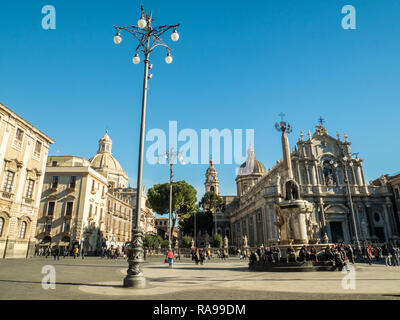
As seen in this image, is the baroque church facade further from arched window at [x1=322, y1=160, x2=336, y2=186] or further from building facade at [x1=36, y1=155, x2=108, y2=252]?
building facade at [x1=36, y1=155, x2=108, y2=252]

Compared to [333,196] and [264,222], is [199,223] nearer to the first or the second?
[264,222]

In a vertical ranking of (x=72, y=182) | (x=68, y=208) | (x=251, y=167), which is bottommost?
(x=68, y=208)

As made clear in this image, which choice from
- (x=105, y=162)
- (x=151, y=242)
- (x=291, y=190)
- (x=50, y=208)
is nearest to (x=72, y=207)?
(x=50, y=208)

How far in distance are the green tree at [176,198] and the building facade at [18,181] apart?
29198 mm

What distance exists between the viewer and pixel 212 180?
90.4m

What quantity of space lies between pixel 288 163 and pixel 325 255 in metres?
10.4

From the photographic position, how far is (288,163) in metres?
23.9

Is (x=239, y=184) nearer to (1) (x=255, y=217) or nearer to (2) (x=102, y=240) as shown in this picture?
(1) (x=255, y=217)

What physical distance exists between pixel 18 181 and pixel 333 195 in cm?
4381

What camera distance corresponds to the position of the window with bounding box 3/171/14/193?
23492mm

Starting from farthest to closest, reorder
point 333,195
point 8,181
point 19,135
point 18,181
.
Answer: point 333,195, point 19,135, point 18,181, point 8,181

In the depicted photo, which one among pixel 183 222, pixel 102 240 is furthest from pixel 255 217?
pixel 102 240

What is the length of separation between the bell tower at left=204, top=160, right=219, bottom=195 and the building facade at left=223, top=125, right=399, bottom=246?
39629 mm
